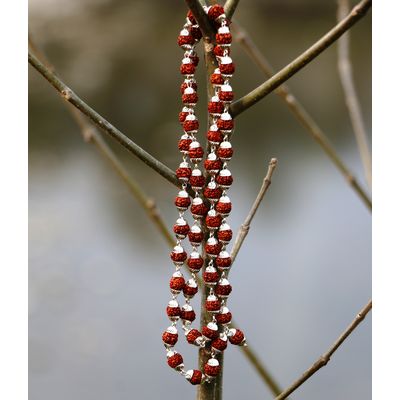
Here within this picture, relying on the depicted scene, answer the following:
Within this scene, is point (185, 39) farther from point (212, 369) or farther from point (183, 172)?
point (212, 369)

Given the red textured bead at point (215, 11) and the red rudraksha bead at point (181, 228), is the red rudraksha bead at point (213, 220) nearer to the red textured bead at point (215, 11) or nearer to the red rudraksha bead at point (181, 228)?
the red rudraksha bead at point (181, 228)

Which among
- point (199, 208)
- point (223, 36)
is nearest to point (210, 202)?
point (199, 208)

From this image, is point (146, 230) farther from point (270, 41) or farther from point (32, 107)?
point (270, 41)

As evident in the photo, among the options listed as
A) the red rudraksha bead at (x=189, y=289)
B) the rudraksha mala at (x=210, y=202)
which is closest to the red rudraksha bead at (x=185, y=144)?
the rudraksha mala at (x=210, y=202)

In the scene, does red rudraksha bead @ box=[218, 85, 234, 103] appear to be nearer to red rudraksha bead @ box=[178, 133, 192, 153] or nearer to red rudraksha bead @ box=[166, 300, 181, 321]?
red rudraksha bead @ box=[178, 133, 192, 153]

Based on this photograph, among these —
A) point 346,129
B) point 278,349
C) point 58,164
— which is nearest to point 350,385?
point 278,349

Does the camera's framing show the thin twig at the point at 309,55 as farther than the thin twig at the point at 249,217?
No

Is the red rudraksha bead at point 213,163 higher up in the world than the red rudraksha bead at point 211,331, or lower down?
higher up

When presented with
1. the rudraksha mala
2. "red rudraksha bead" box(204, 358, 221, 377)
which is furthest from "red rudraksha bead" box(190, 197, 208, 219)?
"red rudraksha bead" box(204, 358, 221, 377)
